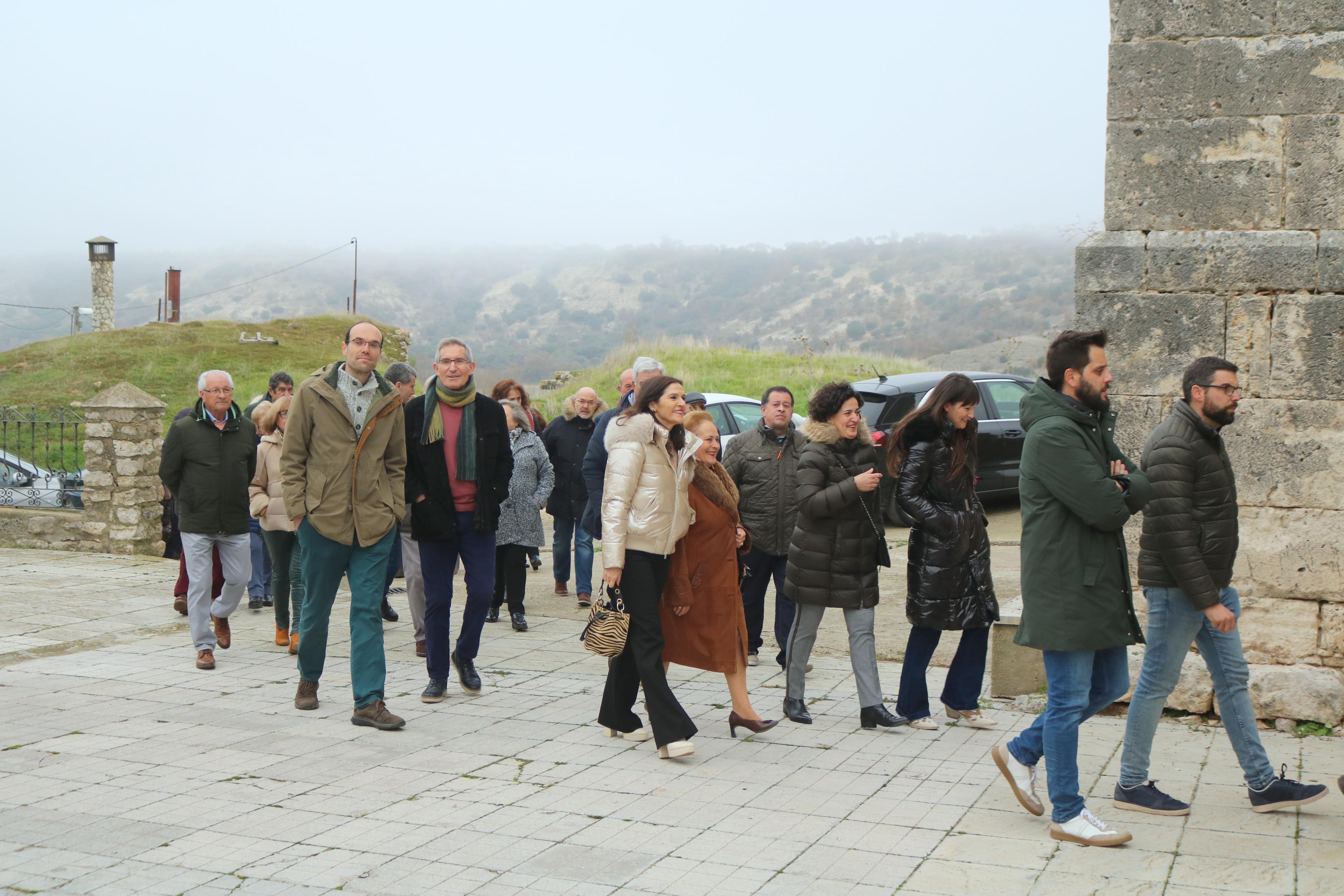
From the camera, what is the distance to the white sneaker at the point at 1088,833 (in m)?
4.09

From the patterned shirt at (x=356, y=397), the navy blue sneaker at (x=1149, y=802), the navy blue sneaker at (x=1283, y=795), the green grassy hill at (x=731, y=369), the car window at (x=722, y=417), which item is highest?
the green grassy hill at (x=731, y=369)

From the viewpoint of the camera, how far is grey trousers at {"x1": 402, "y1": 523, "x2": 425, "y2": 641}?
764cm

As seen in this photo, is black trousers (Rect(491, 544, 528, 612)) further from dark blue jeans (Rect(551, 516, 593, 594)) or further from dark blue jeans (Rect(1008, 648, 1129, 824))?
dark blue jeans (Rect(1008, 648, 1129, 824))

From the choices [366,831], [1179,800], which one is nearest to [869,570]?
[1179,800]

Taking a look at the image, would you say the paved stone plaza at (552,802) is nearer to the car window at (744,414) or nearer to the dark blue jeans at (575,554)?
the dark blue jeans at (575,554)

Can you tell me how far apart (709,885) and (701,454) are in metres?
2.45

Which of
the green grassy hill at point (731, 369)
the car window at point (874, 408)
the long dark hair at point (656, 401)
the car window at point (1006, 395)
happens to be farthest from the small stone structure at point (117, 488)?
the green grassy hill at point (731, 369)

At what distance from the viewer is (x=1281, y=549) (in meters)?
5.77

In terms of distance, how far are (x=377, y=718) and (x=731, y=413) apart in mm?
8707

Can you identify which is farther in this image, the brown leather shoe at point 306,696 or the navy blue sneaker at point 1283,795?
the brown leather shoe at point 306,696

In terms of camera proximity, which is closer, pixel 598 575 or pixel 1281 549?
pixel 1281 549

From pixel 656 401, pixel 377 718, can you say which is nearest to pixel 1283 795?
pixel 656 401

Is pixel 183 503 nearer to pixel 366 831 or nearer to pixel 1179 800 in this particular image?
pixel 366 831

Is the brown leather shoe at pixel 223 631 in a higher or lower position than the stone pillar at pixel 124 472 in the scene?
lower
